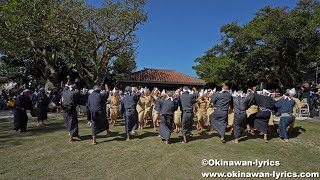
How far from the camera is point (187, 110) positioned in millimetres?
9008

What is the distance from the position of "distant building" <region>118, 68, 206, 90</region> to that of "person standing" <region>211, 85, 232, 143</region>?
2031cm

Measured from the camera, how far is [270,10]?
2491 centimetres

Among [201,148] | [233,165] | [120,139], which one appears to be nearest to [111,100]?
[120,139]

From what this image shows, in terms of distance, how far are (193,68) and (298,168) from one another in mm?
33482

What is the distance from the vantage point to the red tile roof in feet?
99.5

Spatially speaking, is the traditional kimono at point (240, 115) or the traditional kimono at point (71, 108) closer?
the traditional kimono at point (240, 115)

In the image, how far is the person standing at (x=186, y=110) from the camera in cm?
884

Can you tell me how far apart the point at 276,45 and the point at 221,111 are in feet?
52.0

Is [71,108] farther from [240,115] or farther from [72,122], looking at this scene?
[240,115]

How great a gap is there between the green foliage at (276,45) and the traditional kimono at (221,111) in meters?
14.9

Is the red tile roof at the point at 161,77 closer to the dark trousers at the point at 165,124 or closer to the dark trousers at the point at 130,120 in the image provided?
the dark trousers at the point at 130,120

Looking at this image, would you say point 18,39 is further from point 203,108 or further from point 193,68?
point 193,68

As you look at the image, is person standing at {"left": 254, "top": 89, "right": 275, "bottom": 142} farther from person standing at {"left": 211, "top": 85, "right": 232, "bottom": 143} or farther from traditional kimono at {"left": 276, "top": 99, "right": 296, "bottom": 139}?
person standing at {"left": 211, "top": 85, "right": 232, "bottom": 143}

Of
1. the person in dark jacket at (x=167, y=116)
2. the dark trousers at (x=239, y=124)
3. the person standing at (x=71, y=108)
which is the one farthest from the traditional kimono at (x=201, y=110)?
the person standing at (x=71, y=108)
